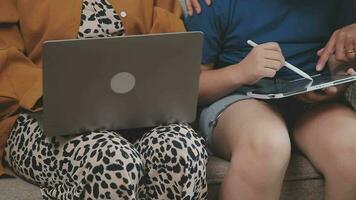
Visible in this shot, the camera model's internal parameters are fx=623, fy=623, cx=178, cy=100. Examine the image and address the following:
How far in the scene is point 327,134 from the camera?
1.42 metres

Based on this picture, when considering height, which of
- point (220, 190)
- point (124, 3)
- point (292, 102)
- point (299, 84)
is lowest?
point (220, 190)

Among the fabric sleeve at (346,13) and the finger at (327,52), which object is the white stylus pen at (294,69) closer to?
the finger at (327,52)

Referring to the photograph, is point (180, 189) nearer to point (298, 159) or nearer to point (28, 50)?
point (298, 159)

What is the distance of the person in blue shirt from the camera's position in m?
1.35

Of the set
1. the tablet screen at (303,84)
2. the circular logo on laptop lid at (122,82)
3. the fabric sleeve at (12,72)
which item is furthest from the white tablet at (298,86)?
the fabric sleeve at (12,72)

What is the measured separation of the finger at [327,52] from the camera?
1519 mm

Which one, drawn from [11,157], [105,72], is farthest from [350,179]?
[11,157]

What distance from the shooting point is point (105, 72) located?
1192 mm

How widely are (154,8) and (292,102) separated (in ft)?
1.38

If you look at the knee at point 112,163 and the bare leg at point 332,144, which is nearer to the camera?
the knee at point 112,163

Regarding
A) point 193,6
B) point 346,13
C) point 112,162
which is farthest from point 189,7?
point 112,162

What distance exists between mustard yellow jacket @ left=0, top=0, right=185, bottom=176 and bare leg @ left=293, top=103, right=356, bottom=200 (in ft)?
1.63

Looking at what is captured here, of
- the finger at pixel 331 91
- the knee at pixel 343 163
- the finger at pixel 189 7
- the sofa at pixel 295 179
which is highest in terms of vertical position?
the finger at pixel 189 7

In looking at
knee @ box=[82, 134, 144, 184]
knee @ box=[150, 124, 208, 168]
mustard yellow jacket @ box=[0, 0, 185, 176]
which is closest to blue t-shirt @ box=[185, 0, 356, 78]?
mustard yellow jacket @ box=[0, 0, 185, 176]
